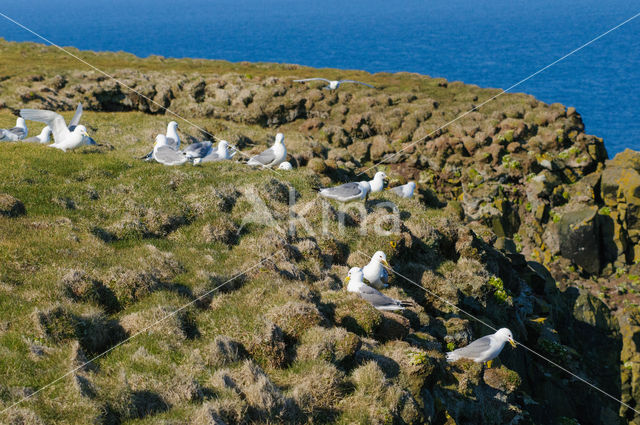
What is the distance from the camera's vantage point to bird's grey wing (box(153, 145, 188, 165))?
23.9 m

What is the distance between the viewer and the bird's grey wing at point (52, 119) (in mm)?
23156

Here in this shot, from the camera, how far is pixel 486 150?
40.5 m

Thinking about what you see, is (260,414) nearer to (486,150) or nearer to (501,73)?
(486,150)

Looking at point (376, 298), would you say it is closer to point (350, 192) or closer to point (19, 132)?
point (350, 192)

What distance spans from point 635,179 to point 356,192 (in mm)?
23410

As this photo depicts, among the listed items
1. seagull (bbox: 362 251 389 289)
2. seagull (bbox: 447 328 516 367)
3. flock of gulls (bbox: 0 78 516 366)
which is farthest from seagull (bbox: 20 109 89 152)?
seagull (bbox: 447 328 516 367)

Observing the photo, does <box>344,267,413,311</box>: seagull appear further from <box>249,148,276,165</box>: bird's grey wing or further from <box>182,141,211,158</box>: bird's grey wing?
<box>182,141,211,158</box>: bird's grey wing

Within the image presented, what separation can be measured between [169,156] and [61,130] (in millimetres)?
4433

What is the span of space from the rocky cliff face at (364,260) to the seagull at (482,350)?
14.0 inches

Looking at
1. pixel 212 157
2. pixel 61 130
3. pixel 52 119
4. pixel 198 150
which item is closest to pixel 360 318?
pixel 198 150

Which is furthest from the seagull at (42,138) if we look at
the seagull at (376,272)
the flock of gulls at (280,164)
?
the seagull at (376,272)

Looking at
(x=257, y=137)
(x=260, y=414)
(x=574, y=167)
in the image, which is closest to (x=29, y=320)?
(x=260, y=414)

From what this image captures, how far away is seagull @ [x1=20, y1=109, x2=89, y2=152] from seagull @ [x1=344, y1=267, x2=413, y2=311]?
1343cm

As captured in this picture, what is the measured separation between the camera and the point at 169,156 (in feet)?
79.0
